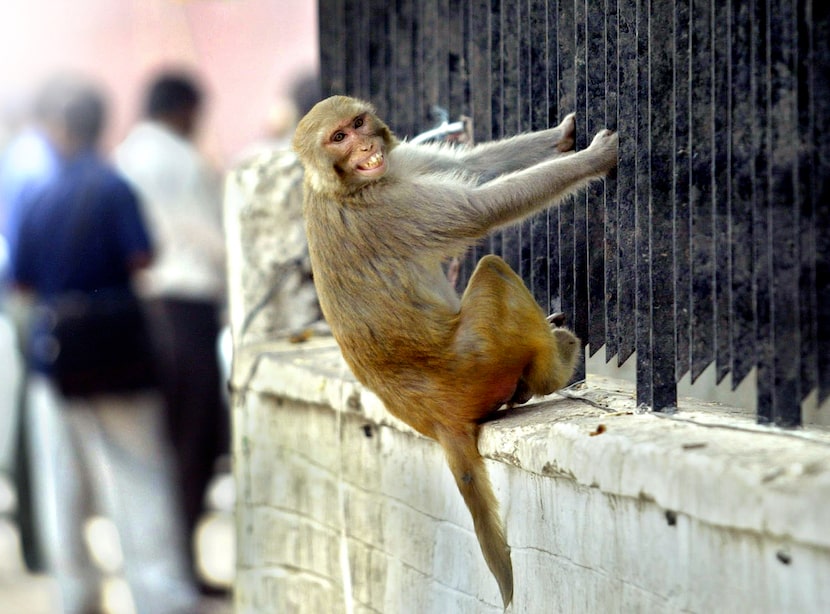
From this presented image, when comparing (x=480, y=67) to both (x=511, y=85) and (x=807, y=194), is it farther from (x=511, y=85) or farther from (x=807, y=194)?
(x=807, y=194)

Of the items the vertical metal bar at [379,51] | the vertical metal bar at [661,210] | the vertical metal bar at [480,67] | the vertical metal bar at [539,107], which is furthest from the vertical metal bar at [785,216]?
the vertical metal bar at [379,51]

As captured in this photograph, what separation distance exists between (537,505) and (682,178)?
45.6 inches

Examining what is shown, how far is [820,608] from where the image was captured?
8.89ft

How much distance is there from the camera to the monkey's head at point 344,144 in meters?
4.55

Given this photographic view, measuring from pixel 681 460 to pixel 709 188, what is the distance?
3.10 ft

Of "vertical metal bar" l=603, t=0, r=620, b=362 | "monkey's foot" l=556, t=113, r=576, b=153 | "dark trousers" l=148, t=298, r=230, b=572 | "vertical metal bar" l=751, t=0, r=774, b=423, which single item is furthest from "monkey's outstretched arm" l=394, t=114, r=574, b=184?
"dark trousers" l=148, t=298, r=230, b=572

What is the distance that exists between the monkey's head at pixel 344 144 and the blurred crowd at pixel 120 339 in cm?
435

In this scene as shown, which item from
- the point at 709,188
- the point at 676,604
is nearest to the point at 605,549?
the point at 676,604

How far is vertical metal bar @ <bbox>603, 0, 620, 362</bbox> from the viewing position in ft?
13.7

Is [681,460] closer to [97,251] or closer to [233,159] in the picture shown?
[97,251]

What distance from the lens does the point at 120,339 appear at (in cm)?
874

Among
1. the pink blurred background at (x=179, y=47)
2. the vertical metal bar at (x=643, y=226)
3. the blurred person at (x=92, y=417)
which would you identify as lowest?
the blurred person at (x=92, y=417)

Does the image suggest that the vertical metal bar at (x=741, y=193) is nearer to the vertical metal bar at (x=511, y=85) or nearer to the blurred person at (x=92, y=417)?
the vertical metal bar at (x=511, y=85)

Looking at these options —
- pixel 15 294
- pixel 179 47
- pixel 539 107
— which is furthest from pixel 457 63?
pixel 179 47
